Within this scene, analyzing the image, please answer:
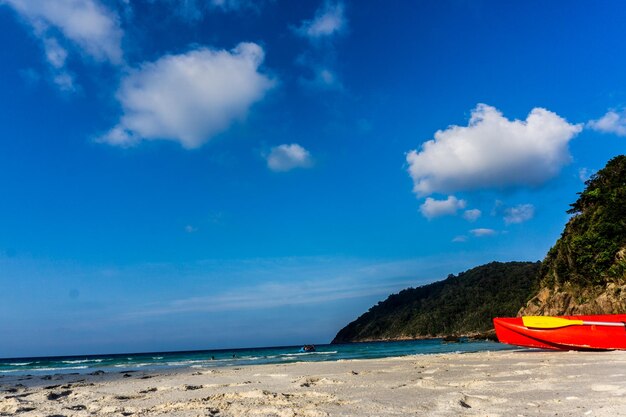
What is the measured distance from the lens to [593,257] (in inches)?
1430

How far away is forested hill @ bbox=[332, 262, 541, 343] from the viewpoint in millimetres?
100875

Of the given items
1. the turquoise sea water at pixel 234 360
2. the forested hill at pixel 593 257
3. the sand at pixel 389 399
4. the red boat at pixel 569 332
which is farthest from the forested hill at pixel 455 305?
the sand at pixel 389 399

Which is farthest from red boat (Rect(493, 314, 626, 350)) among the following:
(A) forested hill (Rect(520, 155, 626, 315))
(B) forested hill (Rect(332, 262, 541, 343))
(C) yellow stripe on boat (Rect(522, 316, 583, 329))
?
(B) forested hill (Rect(332, 262, 541, 343))

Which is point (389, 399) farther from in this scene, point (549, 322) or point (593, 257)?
point (593, 257)

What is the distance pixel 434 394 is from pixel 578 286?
3743 centimetres

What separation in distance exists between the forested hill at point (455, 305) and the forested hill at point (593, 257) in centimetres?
4714

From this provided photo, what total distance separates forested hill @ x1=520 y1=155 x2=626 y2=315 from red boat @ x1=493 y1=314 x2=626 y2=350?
1536 cm

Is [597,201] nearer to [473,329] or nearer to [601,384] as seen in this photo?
[601,384]

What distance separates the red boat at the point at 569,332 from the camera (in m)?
16.3

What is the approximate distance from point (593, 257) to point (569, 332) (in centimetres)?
2301

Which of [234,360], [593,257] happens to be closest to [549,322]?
[593,257]

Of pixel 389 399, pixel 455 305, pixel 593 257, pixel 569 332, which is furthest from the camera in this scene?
pixel 455 305

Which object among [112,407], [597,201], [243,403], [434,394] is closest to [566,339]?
[434,394]

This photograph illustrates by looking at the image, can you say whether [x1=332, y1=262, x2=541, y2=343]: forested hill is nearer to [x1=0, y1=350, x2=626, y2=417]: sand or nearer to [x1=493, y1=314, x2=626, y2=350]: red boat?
[x1=493, y1=314, x2=626, y2=350]: red boat
